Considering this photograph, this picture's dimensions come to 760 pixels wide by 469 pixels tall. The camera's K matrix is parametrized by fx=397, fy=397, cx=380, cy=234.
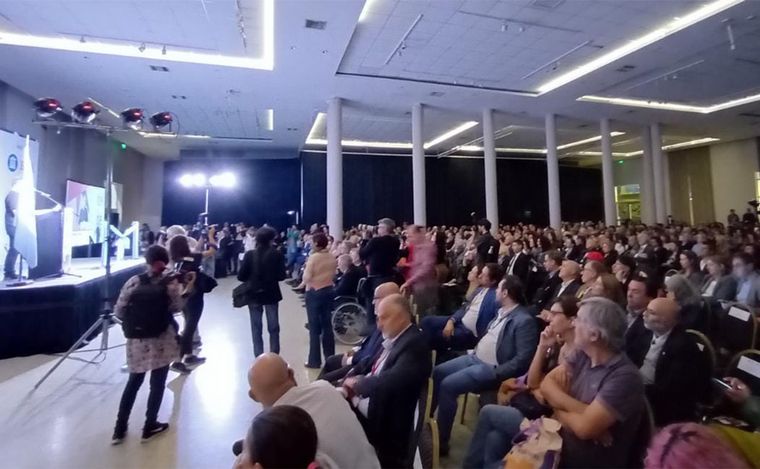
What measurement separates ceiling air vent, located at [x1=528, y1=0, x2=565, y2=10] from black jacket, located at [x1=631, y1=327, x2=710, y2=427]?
514 cm

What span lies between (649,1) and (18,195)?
9110 millimetres

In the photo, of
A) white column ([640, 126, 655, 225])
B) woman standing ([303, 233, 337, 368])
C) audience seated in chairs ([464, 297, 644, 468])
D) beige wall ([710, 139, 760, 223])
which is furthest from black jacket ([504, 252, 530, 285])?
beige wall ([710, 139, 760, 223])

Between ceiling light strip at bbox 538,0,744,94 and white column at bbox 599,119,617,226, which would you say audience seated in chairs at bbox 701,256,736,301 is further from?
white column at bbox 599,119,617,226

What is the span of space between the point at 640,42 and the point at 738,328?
619cm

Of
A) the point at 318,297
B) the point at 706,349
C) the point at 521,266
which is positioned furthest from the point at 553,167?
the point at 706,349

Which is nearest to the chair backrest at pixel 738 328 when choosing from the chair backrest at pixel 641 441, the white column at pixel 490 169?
the chair backrest at pixel 641 441

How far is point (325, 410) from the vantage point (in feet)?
4.76

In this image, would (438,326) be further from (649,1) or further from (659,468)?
(649,1)

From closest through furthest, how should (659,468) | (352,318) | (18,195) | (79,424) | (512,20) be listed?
(659,468) → (79,424) → (352,318) → (18,195) → (512,20)

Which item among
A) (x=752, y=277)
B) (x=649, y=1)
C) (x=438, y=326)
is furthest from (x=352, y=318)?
(x=649, y=1)

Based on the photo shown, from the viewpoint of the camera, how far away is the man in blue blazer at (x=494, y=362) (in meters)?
2.37

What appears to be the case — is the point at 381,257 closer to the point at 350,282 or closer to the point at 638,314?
the point at 350,282

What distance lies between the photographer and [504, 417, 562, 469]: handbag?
151cm

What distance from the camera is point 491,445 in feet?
6.14
